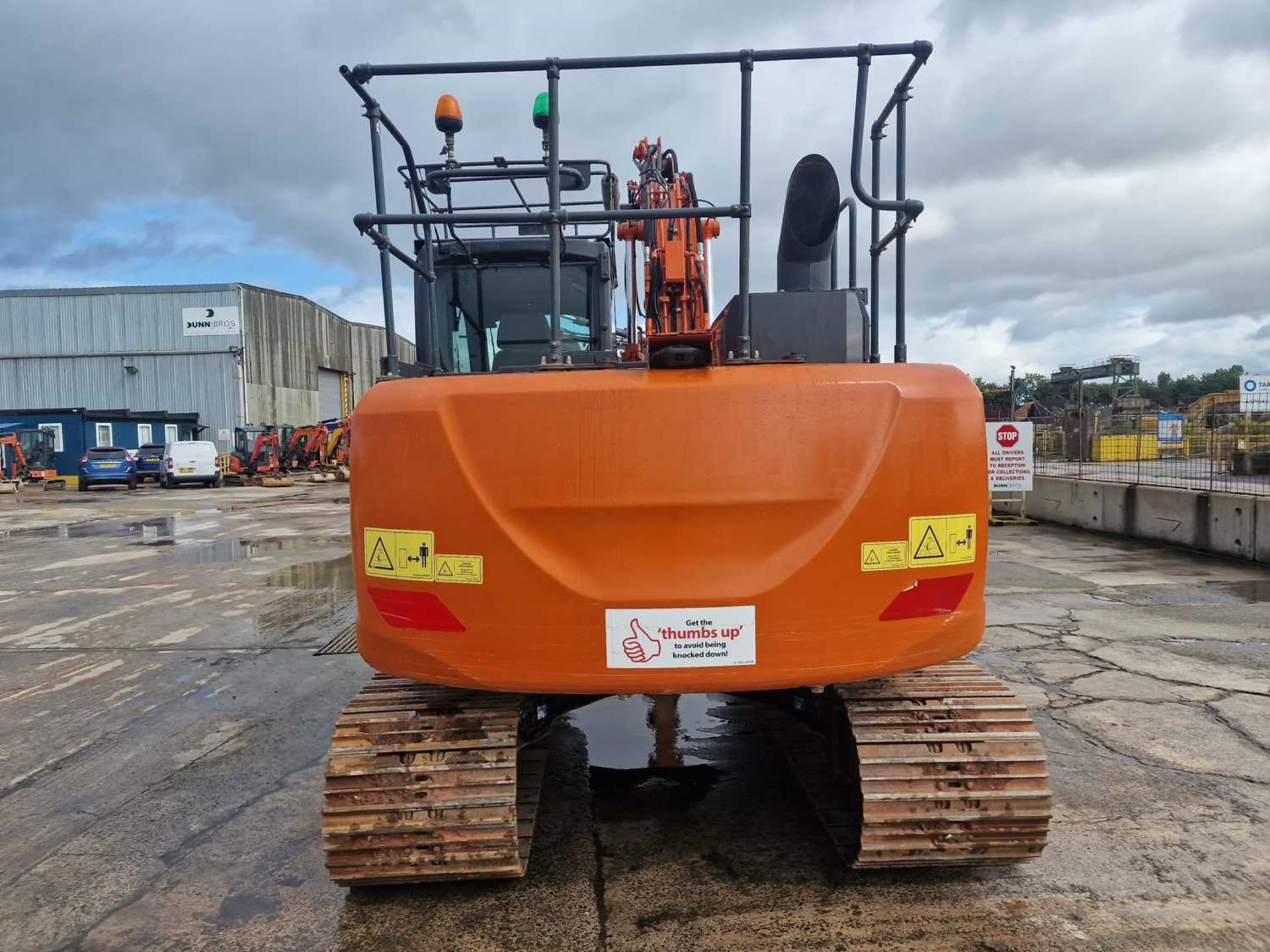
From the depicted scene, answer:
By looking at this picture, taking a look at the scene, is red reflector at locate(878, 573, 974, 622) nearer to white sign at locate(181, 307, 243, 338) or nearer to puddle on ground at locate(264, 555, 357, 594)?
puddle on ground at locate(264, 555, 357, 594)

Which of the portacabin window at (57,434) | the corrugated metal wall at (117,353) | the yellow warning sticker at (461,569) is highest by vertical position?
the corrugated metal wall at (117,353)

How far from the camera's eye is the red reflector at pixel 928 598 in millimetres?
2580

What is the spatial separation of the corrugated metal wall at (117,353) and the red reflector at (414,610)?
43264 mm

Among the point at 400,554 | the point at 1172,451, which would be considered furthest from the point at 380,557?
the point at 1172,451

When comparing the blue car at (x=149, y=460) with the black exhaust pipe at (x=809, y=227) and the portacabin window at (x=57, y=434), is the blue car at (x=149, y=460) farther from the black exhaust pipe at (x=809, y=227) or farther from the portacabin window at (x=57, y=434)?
the black exhaust pipe at (x=809, y=227)

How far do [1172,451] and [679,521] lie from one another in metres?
15.0

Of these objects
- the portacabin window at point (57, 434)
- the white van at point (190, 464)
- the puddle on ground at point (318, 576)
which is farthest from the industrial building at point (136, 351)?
the puddle on ground at point (318, 576)

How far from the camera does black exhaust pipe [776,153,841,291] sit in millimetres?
3434

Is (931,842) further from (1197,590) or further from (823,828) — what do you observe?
(1197,590)

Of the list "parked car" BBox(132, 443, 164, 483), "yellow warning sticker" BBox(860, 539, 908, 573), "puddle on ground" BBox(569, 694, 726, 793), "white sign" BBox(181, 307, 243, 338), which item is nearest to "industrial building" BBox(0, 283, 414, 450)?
A: "white sign" BBox(181, 307, 243, 338)

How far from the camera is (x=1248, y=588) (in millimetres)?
8266

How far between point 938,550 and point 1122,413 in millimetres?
16857

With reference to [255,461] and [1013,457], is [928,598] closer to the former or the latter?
[1013,457]

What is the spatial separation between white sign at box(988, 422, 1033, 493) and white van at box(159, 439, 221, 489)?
87.0 ft
